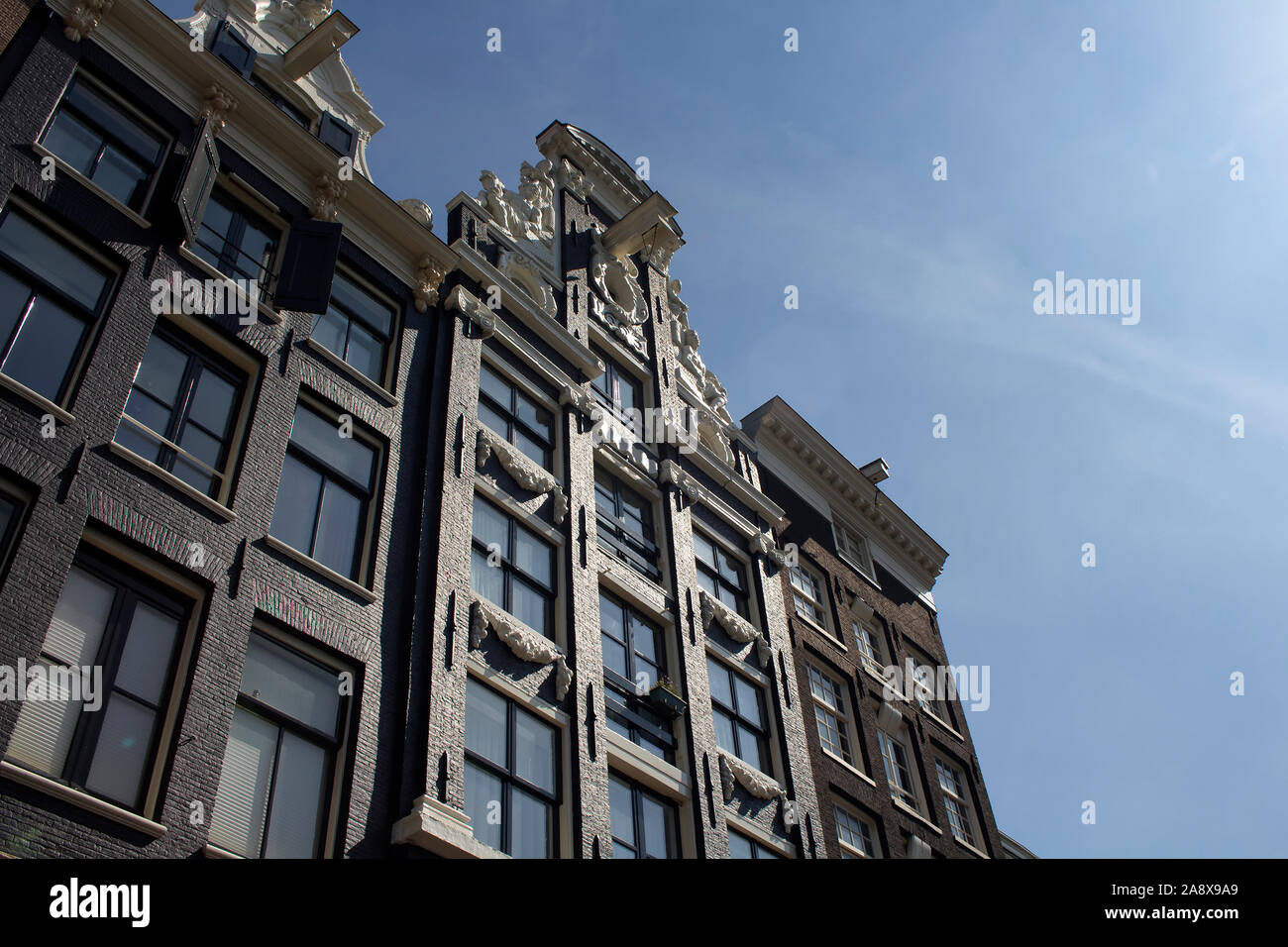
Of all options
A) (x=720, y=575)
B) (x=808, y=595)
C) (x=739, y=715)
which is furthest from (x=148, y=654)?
(x=808, y=595)

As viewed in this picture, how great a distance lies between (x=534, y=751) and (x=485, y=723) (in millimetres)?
1136

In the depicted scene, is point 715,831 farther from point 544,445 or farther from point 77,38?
point 77,38

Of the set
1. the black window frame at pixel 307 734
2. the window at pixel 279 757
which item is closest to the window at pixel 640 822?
the black window frame at pixel 307 734

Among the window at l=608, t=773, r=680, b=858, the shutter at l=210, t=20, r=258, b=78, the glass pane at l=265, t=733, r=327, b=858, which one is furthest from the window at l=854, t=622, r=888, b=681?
the shutter at l=210, t=20, r=258, b=78

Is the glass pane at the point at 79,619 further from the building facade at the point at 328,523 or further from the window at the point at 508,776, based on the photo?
the window at the point at 508,776

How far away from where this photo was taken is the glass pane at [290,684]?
1530cm

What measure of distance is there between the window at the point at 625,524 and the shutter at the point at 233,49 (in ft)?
36.3

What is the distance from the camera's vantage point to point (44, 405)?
14250 mm

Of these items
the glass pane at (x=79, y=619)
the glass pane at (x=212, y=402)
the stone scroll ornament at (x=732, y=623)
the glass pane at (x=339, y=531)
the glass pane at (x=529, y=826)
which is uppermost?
the stone scroll ornament at (x=732, y=623)

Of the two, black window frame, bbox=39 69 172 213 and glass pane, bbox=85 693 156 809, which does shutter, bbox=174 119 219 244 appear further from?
glass pane, bbox=85 693 156 809

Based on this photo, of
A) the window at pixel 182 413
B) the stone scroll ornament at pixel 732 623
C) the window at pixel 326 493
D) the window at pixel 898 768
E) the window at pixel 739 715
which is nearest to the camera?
the window at pixel 182 413

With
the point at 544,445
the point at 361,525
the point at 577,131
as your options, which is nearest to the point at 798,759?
the point at 544,445
